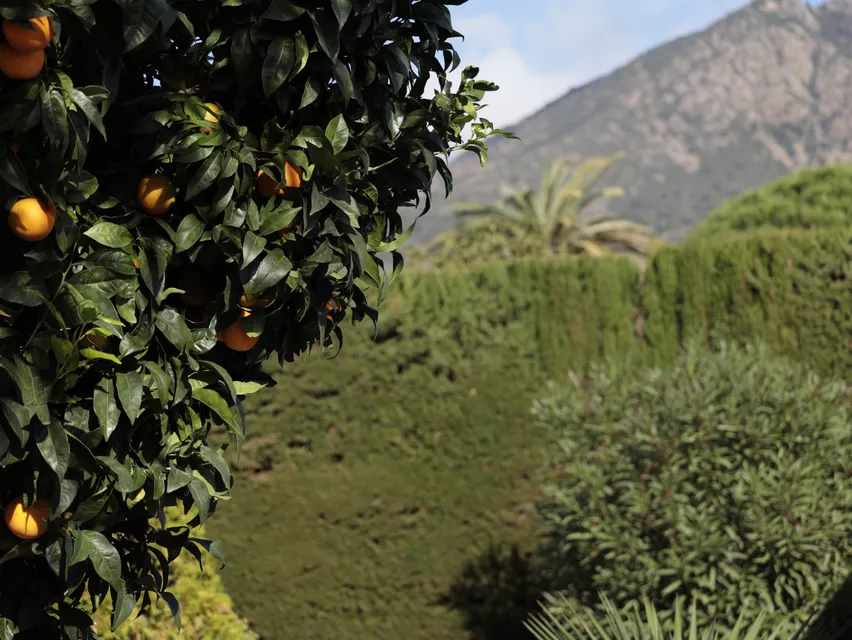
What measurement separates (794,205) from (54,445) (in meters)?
20.5

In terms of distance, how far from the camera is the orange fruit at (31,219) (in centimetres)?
141

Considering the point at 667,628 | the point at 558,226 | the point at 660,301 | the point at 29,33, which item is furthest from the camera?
the point at 558,226

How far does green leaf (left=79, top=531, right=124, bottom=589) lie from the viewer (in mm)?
1542

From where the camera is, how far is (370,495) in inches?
234

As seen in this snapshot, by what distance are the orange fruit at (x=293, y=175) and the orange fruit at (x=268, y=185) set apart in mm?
24

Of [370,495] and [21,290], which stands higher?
[21,290]

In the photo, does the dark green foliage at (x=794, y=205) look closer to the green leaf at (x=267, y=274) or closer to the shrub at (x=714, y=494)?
the shrub at (x=714, y=494)

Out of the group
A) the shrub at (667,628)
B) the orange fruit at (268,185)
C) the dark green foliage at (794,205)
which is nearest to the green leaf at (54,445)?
the orange fruit at (268,185)

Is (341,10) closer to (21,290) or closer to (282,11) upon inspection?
(282,11)

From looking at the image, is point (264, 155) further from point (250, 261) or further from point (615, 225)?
point (615, 225)

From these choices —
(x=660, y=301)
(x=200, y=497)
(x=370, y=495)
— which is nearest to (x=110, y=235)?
(x=200, y=497)

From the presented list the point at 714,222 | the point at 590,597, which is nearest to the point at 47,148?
the point at 590,597

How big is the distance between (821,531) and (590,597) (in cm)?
152

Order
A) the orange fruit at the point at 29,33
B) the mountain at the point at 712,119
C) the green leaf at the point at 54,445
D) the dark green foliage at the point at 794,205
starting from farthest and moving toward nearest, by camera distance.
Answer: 1. the mountain at the point at 712,119
2. the dark green foliage at the point at 794,205
3. the green leaf at the point at 54,445
4. the orange fruit at the point at 29,33
